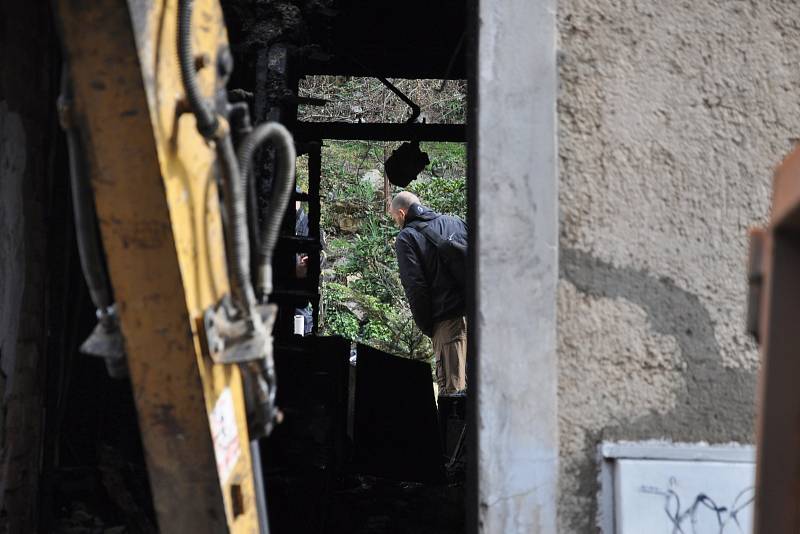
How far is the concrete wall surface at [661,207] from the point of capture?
266 centimetres

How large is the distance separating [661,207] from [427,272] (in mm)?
4069

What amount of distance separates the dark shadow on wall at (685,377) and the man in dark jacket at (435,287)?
395 cm

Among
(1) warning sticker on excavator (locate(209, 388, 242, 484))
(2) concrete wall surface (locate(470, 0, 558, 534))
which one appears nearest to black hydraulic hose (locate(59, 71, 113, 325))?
(1) warning sticker on excavator (locate(209, 388, 242, 484))

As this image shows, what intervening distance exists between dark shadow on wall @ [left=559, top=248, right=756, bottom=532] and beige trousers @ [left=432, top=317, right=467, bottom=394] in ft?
13.3

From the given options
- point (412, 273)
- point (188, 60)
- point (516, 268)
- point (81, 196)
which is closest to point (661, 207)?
point (516, 268)

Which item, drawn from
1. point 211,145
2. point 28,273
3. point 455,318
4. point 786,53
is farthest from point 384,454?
point 211,145

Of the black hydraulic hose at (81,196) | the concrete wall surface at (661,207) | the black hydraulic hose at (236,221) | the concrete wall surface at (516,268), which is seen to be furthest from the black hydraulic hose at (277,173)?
the concrete wall surface at (661,207)

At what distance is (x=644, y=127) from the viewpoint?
106 inches

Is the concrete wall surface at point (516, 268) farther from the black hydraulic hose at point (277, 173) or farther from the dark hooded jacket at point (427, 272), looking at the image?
the dark hooded jacket at point (427, 272)

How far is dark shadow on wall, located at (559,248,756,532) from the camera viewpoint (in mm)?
2654

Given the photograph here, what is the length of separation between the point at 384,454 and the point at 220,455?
3.38 meters

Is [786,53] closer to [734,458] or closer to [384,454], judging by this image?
[734,458]

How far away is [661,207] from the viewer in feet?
8.80

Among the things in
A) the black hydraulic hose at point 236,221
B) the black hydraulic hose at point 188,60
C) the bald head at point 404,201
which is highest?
the black hydraulic hose at point 188,60
